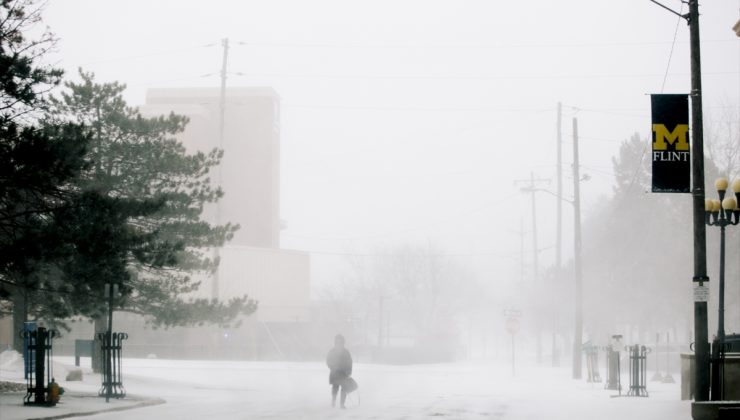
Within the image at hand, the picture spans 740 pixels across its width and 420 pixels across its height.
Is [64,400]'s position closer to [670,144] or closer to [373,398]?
[373,398]

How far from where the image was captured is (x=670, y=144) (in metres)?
20.3

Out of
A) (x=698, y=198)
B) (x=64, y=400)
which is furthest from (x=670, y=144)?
(x=64, y=400)

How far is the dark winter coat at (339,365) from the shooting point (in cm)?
2500

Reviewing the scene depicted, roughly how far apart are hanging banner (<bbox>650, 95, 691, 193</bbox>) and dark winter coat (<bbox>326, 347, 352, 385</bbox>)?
9.06m

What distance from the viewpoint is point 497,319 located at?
6580 inches

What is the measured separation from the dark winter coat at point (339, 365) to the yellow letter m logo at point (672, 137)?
9.34 meters

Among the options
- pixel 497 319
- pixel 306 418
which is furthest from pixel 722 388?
pixel 497 319

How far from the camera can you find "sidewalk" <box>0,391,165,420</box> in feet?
67.5

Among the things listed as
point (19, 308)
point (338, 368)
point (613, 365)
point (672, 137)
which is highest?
point (672, 137)

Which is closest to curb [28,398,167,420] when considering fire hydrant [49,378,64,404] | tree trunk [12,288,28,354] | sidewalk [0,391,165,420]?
sidewalk [0,391,165,420]

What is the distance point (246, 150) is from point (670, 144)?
3710 inches

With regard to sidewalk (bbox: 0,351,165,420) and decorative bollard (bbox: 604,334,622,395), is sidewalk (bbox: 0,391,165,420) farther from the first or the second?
decorative bollard (bbox: 604,334,622,395)

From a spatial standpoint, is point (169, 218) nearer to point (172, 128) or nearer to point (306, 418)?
point (172, 128)

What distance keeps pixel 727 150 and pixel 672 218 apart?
6651mm
